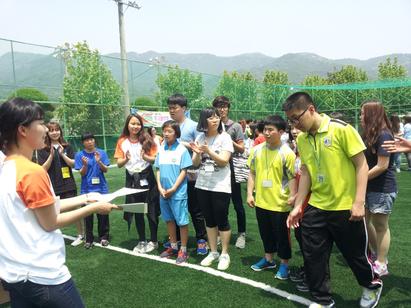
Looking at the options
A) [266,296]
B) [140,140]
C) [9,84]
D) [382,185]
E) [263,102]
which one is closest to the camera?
[266,296]

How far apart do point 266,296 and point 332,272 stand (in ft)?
3.44

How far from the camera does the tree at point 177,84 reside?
22.4 meters

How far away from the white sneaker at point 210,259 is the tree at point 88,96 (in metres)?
14.4

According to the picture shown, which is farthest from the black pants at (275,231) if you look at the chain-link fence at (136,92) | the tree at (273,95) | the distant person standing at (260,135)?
the tree at (273,95)

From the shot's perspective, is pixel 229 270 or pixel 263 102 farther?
pixel 263 102

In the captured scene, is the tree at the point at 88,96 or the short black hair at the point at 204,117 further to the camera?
the tree at the point at 88,96

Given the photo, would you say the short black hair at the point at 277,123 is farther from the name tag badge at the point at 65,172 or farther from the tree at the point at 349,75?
the tree at the point at 349,75

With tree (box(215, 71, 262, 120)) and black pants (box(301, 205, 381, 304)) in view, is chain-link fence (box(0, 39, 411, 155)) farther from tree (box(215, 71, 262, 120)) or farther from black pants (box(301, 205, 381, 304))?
black pants (box(301, 205, 381, 304))

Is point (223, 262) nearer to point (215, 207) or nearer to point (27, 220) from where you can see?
point (215, 207)

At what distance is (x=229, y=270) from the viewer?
4.50 metres

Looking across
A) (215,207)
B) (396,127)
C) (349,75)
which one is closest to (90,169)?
(215,207)

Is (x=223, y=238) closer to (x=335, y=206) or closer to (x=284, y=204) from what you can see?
(x=284, y=204)

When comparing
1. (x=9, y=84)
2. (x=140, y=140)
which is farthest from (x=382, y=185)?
(x=9, y=84)

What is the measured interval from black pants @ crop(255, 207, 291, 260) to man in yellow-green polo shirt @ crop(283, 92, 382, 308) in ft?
2.35
